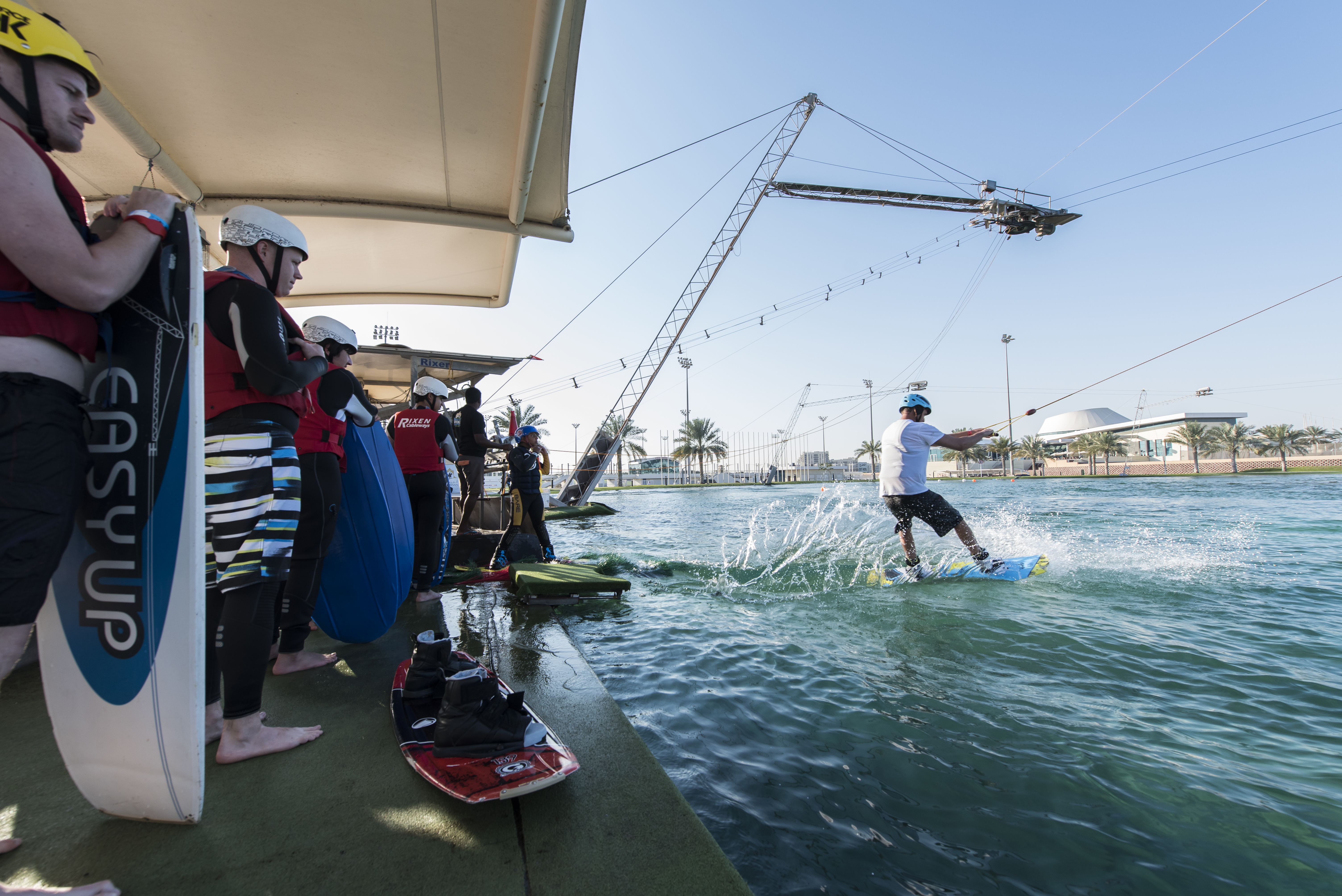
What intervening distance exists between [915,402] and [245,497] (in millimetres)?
6766

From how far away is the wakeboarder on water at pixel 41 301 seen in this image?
1300 millimetres

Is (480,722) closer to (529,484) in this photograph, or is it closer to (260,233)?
(260,233)

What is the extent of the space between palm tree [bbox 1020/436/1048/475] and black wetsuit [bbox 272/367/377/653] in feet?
290

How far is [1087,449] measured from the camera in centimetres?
6825

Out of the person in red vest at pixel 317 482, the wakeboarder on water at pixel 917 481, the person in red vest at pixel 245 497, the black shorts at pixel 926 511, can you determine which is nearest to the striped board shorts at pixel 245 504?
the person in red vest at pixel 245 497

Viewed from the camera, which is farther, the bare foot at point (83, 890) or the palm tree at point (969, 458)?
the palm tree at point (969, 458)

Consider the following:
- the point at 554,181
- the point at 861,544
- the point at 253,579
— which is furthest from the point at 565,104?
the point at 861,544

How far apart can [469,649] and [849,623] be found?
3.06 metres

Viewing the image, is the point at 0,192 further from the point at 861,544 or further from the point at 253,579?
the point at 861,544

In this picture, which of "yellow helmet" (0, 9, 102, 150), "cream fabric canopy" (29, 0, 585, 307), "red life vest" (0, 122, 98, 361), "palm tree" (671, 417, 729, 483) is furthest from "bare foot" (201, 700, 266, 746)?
"palm tree" (671, 417, 729, 483)

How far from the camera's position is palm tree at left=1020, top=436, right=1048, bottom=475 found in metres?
75.6

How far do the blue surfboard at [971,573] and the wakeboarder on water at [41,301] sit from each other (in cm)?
660

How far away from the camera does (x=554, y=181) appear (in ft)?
17.3

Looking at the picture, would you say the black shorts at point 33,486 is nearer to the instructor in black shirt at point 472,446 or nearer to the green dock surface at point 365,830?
the green dock surface at point 365,830
